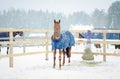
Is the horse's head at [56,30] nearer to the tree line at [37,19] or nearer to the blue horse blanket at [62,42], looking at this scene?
the blue horse blanket at [62,42]

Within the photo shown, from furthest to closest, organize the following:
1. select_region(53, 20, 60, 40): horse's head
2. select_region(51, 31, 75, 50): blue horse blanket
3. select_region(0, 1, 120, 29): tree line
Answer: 1. select_region(0, 1, 120, 29): tree line
2. select_region(51, 31, 75, 50): blue horse blanket
3. select_region(53, 20, 60, 40): horse's head

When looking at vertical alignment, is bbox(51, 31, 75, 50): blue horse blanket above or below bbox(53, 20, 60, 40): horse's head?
below

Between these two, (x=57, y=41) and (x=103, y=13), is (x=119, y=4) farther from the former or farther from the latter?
(x=57, y=41)

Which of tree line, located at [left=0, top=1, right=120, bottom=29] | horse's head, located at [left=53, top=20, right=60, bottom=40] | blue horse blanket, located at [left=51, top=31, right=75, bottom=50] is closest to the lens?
horse's head, located at [left=53, top=20, right=60, bottom=40]

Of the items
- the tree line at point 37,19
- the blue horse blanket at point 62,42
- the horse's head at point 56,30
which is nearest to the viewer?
the horse's head at point 56,30

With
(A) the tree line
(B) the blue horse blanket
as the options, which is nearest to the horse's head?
(B) the blue horse blanket

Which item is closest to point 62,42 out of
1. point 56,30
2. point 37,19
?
point 56,30

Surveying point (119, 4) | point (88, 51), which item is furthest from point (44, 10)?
point (88, 51)

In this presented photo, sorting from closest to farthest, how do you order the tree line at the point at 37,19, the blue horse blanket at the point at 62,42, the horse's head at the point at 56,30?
the horse's head at the point at 56,30 < the blue horse blanket at the point at 62,42 < the tree line at the point at 37,19

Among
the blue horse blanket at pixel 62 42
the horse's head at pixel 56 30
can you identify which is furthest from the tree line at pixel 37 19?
the horse's head at pixel 56 30

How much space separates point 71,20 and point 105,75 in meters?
102

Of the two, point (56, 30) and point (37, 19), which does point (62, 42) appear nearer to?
point (56, 30)

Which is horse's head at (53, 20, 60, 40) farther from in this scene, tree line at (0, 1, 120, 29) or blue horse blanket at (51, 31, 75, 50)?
tree line at (0, 1, 120, 29)

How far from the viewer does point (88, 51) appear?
1062 cm
